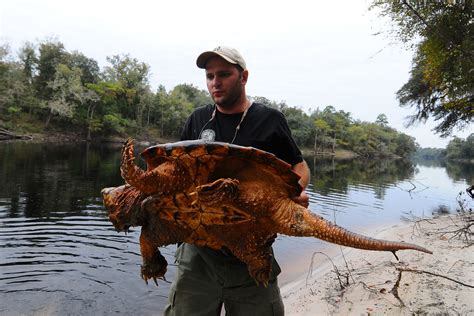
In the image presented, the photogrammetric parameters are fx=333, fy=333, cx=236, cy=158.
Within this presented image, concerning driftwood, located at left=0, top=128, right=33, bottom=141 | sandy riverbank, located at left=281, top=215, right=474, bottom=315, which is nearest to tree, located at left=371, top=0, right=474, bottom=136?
sandy riverbank, located at left=281, top=215, right=474, bottom=315

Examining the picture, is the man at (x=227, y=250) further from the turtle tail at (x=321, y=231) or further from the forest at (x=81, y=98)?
the forest at (x=81, y=98)

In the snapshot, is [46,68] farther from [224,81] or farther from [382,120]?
[382,120]

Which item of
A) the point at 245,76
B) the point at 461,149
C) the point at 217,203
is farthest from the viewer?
the point at 461,149

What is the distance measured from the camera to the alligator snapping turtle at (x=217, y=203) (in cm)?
222

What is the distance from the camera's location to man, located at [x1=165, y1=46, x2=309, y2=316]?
8.81 feet

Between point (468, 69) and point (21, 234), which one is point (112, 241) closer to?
point (21, 234)

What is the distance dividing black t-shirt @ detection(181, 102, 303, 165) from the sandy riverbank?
2.20 m

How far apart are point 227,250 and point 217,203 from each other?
0.75m

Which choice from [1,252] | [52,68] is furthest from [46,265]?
[52,68]

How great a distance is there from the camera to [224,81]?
286cm

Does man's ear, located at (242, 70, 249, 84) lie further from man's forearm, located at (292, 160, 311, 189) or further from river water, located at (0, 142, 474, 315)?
river water, located at (0, 142, 474, 315)

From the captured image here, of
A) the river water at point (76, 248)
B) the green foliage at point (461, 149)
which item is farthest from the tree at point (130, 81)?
the green foliage at point (461, 149)

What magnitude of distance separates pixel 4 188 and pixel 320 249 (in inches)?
478

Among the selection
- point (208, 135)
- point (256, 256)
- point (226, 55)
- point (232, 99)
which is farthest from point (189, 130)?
point (256, 256)
